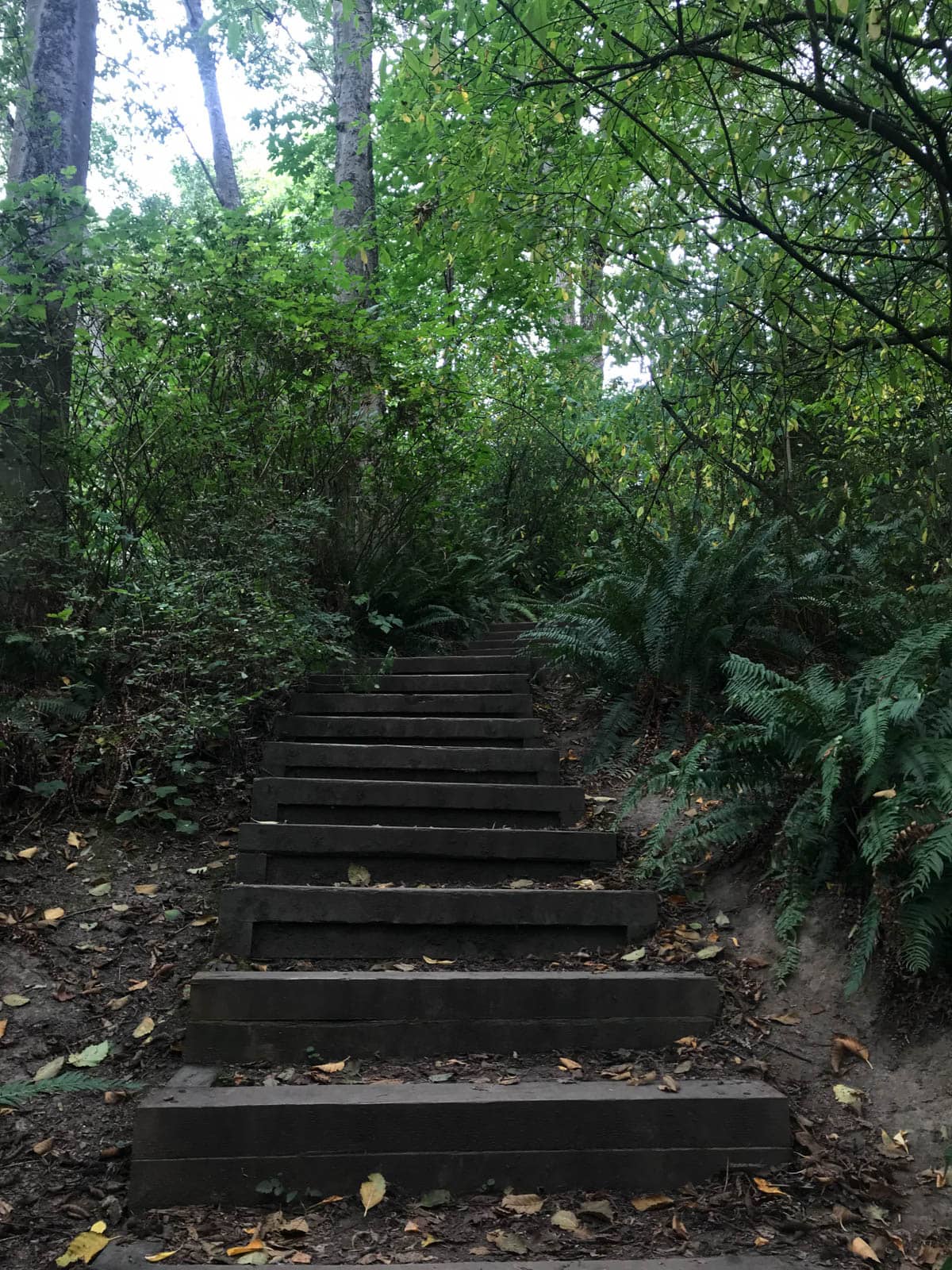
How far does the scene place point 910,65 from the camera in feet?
12.1

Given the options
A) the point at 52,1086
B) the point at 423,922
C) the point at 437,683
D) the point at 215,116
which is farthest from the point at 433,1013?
the point at 215,116

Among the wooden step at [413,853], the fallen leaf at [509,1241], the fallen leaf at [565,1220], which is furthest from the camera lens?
the wooden step at [413,853]

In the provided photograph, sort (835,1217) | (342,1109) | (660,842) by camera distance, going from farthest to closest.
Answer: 1. (660,842)
2. (342,1109)
3. (835,1217)

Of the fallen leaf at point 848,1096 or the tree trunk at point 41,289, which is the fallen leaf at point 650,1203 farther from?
the tree trunk at point 41,289

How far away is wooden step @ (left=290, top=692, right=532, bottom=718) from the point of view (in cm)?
567

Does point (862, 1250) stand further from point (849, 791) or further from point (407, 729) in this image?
point (407, 729)

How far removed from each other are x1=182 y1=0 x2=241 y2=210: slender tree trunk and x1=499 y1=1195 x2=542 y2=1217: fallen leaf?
15.9 m

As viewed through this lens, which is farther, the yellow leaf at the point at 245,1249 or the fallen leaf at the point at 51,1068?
the fallen leaf at the point at 51,1068

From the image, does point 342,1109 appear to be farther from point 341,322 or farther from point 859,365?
point 341,322

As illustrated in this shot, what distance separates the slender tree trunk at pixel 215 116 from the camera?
1584 cm

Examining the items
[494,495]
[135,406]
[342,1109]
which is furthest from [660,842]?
[494,495]

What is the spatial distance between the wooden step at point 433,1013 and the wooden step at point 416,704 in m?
2.34

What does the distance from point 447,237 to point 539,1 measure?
225 cm

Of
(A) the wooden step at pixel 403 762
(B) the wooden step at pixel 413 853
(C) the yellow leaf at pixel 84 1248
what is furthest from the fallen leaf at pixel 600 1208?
(A) the wooden step at pixel 403 762
